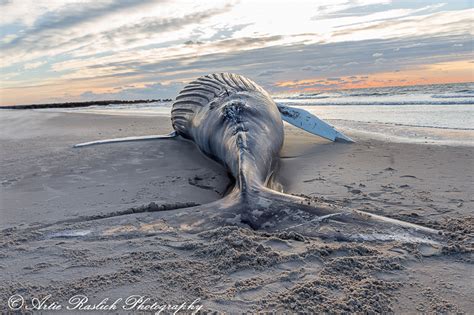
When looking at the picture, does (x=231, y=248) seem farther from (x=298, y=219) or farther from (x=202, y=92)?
(x=202, y=92)

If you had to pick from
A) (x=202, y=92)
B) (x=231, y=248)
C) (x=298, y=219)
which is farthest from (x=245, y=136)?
(x=202, y=92)

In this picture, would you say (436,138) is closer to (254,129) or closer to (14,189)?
(254,129)

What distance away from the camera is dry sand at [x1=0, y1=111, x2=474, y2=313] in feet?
8.05

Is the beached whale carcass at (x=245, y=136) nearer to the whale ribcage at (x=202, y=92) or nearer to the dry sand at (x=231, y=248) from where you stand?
the whale ribcage at (x=202, y=92)

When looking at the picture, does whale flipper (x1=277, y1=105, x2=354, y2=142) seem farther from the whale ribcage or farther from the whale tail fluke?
the whale tail fluke

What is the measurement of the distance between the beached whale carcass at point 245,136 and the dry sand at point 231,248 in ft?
1.03

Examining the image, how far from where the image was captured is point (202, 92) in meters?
7.47

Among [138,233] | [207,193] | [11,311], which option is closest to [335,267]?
[138,233]

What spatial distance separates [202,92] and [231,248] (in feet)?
16.2

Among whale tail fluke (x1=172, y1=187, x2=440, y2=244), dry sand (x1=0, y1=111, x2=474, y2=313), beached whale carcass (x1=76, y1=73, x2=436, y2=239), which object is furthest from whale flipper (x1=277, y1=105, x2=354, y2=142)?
→ whale tail fluke (x1=172, y1=187, x2=440, y2=244)

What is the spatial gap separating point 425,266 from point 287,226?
42.8 inches

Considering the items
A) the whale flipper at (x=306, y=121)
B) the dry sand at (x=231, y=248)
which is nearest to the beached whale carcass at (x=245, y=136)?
the whale flipper at (x=306, y=121)

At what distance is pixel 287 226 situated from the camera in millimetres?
3355

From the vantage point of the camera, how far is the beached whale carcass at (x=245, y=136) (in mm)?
3537
